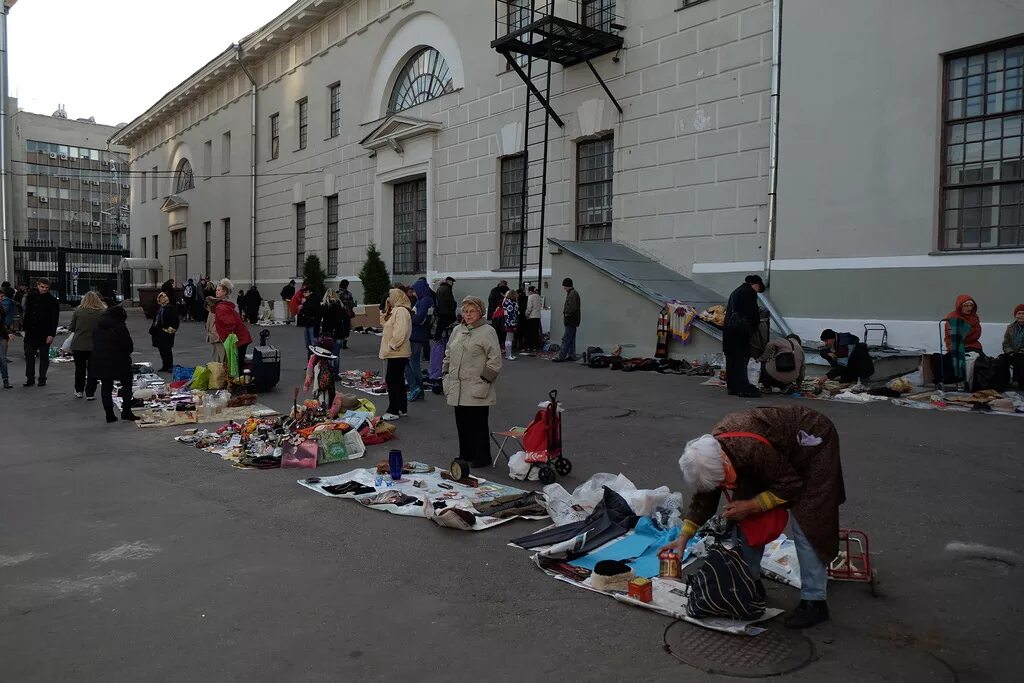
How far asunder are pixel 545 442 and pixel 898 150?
9440 millimetres

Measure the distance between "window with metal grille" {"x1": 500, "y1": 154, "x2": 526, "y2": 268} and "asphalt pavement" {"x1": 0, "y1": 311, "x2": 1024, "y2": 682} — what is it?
12.9 metres

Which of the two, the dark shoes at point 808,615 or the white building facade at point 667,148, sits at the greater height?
the white building facade at point 667,148

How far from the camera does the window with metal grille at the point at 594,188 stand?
739 inches

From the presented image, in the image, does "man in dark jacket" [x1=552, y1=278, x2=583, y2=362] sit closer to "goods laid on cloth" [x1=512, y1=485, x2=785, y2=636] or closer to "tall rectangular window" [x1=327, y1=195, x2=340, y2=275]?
"goods laid on cloth" [x1=512, y1=485, x2=785, y2=636]

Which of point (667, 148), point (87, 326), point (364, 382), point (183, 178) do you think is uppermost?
point (183, 178)

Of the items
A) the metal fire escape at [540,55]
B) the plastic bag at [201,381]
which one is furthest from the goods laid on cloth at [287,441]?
the metal fire escape at [540,55]

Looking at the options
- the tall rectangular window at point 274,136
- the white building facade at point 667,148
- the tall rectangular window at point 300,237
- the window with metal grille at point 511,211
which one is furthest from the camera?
the tall rectangular window at point 274,136

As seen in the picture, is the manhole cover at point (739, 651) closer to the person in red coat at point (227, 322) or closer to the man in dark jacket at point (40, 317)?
the person in red coat at point (227, 322)

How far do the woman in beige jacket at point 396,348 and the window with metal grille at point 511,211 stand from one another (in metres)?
10.6

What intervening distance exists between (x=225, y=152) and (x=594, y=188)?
24977 mm

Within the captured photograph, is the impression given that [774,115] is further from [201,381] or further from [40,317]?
[40,317]

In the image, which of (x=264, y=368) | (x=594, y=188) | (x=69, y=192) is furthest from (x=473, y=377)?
(x=69, y=192)

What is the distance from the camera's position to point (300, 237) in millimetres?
32344

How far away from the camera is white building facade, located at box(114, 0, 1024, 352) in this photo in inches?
513
